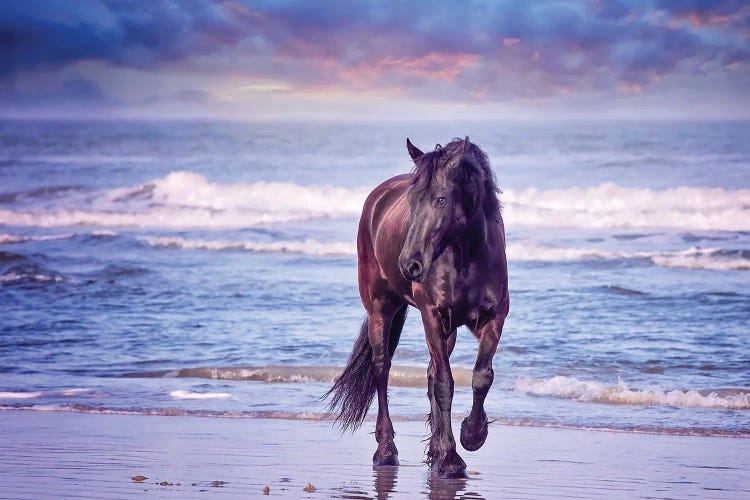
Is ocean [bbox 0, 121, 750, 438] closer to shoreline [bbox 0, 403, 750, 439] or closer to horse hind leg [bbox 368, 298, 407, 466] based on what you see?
shoreline [bbox 0, 403, 750, 439]

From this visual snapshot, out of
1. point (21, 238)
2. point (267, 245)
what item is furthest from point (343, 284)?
point (21, 238)

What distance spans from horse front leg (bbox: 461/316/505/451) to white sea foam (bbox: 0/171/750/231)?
17.6m

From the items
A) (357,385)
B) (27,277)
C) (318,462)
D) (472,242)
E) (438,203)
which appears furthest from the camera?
(27,277)

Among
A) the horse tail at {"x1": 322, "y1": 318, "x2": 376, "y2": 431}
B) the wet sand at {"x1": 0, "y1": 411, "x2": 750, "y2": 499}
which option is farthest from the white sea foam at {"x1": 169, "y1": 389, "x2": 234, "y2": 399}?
the horse tail at {"x1": 322, "y1": 318, "x2": 376, "y2": 431}

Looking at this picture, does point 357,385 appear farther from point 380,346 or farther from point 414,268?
point 414,268

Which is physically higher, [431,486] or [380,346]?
[380,346]

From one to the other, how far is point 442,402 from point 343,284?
9543mm

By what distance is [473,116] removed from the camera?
35.8 meters

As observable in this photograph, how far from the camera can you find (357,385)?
572 centimetres

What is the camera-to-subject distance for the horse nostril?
4258 millimetres

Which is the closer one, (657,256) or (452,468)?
(452,468)

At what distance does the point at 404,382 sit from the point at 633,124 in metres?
29.8

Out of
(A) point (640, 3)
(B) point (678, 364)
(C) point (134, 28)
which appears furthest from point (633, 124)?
(B) point (678, 364)

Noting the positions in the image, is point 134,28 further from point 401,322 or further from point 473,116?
point 401,322
